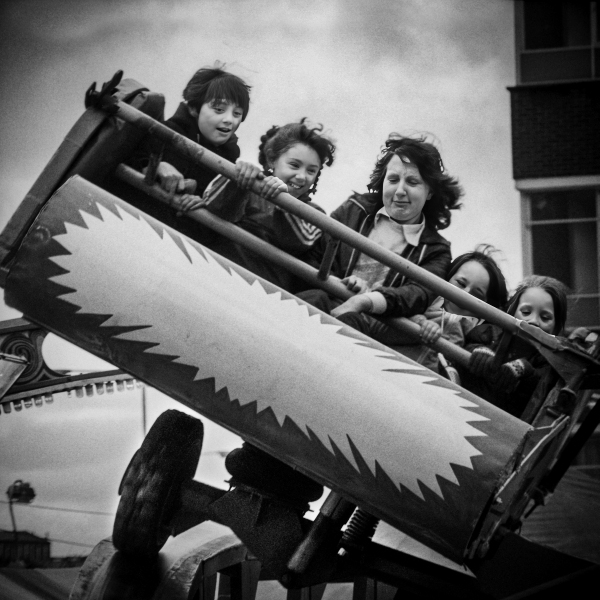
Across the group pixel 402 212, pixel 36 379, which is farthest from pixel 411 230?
pixel 36 379

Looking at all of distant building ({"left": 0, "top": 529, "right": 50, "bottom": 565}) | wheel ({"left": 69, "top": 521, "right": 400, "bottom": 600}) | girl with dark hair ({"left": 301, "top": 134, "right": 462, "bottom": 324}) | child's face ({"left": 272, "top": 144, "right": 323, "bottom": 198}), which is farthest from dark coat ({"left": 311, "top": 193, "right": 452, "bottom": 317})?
distant building ({"left": 0, "top": 529, "right": 50, "bottom": 565})

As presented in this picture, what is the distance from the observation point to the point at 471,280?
185 centimetres

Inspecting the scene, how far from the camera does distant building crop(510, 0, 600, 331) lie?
9.41ft

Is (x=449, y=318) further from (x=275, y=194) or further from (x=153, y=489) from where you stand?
(x=153, y=489)

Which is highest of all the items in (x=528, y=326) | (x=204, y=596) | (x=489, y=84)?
(x=489, y=84)

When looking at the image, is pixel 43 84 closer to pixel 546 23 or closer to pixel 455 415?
pixel 546 23

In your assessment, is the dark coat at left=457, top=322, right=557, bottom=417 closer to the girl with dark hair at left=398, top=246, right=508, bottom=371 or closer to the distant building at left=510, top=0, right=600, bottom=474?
the girl with dark hair at left=398, top=246, right=508, bottom=371

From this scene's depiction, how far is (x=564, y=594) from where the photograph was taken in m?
1.62

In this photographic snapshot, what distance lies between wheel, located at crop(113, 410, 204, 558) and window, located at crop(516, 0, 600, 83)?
2017 mm

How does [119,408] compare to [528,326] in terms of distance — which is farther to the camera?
[119,408]

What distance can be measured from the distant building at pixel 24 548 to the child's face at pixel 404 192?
184 cm

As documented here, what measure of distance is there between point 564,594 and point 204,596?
2.81 feet

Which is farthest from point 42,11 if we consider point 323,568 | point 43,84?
point 323,568

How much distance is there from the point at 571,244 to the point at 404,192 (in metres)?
1.34
